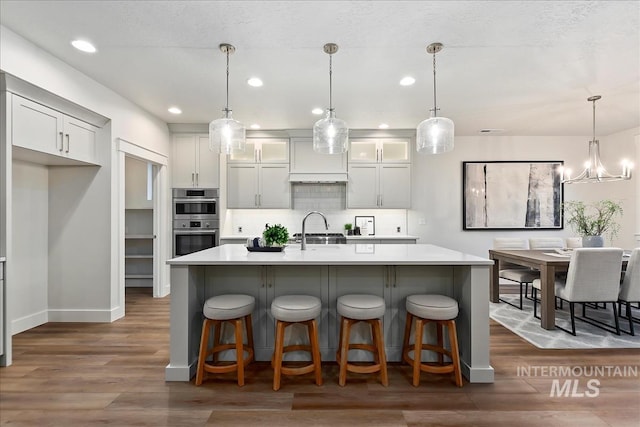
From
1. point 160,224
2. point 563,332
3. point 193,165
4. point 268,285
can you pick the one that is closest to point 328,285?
point 268,285

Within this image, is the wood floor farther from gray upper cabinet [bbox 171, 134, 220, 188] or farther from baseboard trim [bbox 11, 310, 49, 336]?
gray upper cabinet [bbox 171, 134, 220, 188]

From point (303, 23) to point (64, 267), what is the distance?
3.64m

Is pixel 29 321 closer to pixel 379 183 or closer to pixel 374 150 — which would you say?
pixel 379 183

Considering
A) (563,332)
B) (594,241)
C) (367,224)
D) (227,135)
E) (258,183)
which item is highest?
(227,135)

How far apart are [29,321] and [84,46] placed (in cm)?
286

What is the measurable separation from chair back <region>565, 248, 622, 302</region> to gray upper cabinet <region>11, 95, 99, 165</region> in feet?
16.7

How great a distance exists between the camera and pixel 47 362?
→ 2674mm

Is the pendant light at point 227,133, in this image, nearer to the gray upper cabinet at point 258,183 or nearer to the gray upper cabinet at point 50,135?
the gray upper cabinet at point 50,135

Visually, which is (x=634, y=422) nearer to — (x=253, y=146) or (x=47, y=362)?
(x=47, y=362)

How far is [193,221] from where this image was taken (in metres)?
5.02

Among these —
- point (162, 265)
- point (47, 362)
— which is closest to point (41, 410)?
point (47, 362)

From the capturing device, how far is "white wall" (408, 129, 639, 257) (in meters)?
5.63

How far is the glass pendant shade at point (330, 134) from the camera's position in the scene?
2.81 metres

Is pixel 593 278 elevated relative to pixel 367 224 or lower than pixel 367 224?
lower
